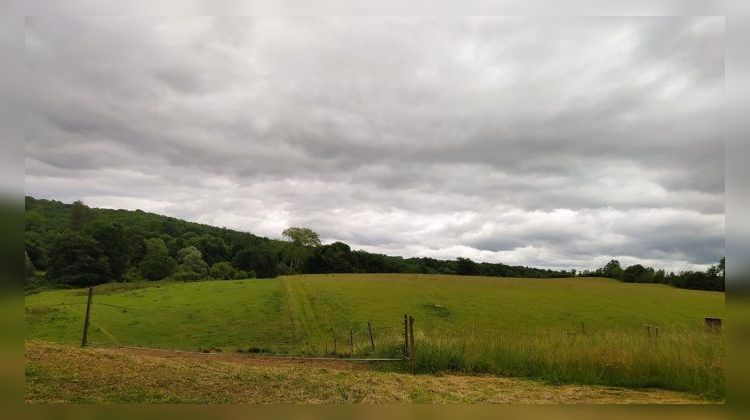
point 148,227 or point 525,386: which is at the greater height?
point 148,227

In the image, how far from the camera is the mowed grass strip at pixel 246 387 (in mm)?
9555

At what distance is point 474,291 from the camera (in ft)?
189

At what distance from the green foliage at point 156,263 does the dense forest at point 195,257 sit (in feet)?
0.53

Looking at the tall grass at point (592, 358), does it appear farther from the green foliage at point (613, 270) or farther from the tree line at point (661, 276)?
the green foliage at point (613, 270)

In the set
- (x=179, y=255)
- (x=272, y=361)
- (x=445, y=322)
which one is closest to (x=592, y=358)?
(x=272, y=361)

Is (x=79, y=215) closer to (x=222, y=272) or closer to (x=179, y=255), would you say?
(x=179, y=255)

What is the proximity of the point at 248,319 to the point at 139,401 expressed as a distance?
114 feet

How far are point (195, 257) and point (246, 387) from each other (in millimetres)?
93072

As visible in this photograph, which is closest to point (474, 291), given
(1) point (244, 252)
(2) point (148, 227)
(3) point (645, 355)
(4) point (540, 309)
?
(4) point (540, 309)

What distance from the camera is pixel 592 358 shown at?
14008mm

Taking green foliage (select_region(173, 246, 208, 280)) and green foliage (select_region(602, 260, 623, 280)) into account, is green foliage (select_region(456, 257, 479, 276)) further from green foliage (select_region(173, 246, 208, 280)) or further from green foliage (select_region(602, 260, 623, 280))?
green foliage (select_region(173, 246, 208, 280))

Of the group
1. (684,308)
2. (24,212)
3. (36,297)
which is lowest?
(36,297)

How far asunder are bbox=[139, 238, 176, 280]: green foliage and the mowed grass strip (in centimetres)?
7752

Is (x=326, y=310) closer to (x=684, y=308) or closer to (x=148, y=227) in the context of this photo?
(x=684, y=308)
